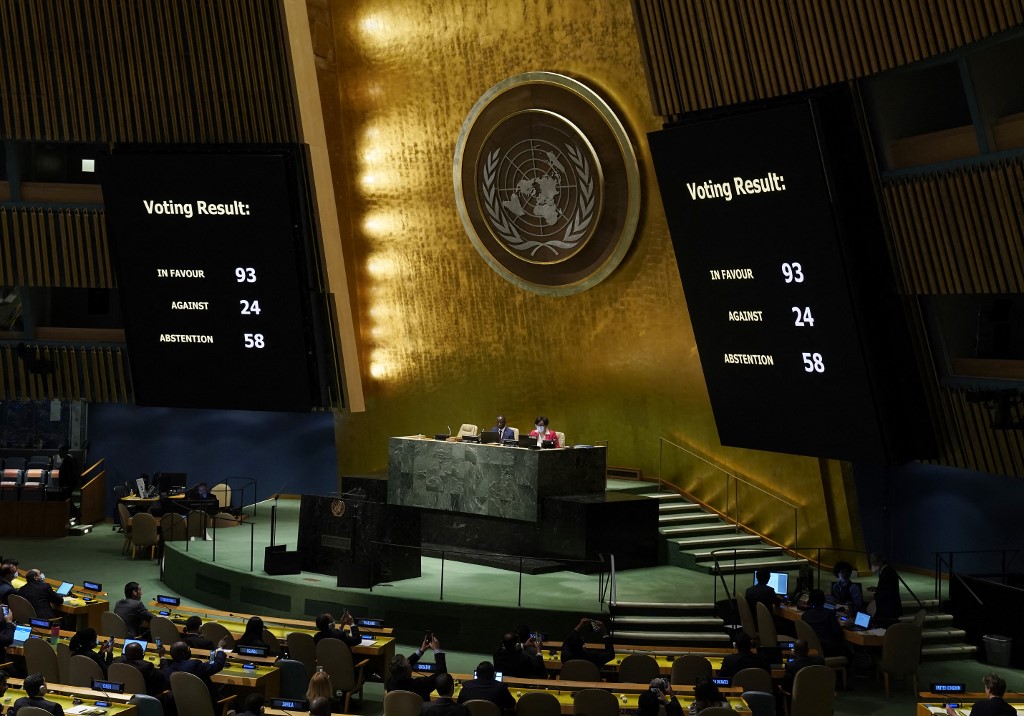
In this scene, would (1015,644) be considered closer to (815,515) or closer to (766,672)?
(815,515)

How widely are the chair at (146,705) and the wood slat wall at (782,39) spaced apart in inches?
338

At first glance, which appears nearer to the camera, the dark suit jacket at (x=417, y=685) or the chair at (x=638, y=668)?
the dark suit jacket at (x=417, y=685)

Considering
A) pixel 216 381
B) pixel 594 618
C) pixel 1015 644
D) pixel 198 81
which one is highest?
pixel 198 81

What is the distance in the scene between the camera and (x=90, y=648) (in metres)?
11.7

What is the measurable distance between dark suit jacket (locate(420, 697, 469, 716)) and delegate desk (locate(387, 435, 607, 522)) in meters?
7.98

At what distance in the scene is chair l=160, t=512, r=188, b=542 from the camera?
2081 cm

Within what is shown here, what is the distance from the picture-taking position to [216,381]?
1745 centimetres

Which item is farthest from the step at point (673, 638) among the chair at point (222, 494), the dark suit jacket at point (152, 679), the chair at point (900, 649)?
the chair at point (222, 494)

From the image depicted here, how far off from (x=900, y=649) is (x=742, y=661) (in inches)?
110

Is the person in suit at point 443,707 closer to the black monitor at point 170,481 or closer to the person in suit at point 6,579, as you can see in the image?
the person in suit at point 6,579

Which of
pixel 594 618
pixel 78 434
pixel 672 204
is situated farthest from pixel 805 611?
pixel 78 434

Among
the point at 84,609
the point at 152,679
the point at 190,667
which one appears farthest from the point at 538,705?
the point at 84,609

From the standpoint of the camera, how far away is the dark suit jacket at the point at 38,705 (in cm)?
945

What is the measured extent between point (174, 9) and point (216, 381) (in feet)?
15.9
